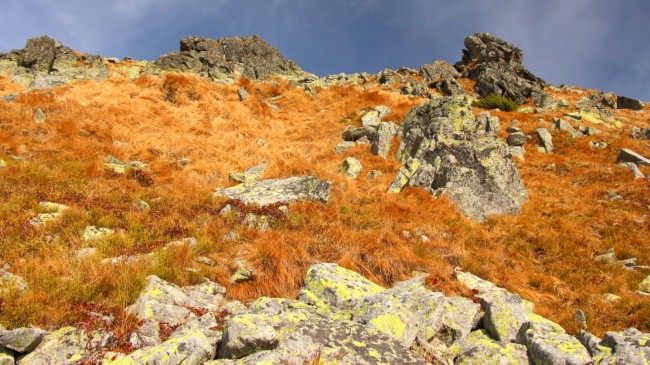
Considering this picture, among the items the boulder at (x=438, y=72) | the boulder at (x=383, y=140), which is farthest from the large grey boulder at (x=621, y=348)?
the boulder at (x=438, y=72)

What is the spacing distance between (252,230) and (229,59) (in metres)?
27.4

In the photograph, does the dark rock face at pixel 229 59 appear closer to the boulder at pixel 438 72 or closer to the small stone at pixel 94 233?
the boulder at pixel 438 72

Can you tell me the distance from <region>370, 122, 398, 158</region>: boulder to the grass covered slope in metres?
0.51

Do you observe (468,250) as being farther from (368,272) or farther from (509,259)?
(368,272)

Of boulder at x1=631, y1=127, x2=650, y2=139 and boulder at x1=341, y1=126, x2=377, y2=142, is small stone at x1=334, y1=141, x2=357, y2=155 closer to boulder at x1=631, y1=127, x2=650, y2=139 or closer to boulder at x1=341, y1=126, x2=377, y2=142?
boulder at x1=341, y1=126, x2=377, y2=142

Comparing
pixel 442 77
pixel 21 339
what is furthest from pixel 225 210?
pixel 442 77

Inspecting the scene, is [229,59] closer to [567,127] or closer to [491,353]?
[567,127]

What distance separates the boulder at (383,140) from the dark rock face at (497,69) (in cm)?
1888

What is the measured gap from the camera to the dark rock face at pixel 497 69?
3297 centimetres

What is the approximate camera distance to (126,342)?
458 centimetres

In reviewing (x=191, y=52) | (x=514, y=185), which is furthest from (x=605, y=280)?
(x=191, y=52)

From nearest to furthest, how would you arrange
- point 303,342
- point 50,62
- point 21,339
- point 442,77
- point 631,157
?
point 303,342 → point 21,339 → point 631,157 → point 50,62 → point 442,77

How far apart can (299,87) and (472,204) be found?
764 inches

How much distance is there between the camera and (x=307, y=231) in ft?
31.1
